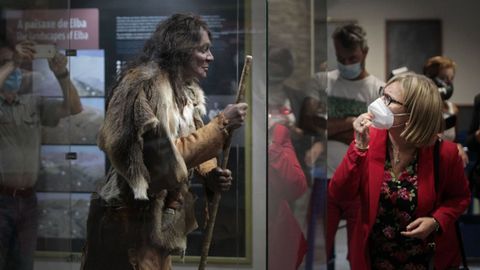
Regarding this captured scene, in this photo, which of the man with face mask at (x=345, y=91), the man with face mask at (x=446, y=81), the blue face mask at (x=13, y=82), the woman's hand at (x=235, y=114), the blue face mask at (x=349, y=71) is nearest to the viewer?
the woman's hand at (x=235, y=114)

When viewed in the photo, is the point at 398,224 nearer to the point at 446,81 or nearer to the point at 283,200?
the point at 283,200

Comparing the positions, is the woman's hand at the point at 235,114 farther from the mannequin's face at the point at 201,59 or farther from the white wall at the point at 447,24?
the white wall at the point at 447,24

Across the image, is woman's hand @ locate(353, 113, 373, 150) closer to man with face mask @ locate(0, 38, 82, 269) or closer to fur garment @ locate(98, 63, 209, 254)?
fur garment @ locate(98, 63, 209, 254)

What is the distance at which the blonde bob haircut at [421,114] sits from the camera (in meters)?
2.75

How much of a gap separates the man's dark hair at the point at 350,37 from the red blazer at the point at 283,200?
1265mm

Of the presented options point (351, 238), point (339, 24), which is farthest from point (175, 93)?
point (339, 24)

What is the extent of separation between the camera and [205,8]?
214 cm

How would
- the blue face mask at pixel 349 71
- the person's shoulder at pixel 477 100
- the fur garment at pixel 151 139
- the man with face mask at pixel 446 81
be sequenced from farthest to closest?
the person's shoulder at pixel 477 100 < the man with face mask at pixel 446 81 < the blue face mask at pixel 349 71 < the fur garment at pixel 151 139

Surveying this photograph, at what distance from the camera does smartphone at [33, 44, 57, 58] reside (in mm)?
2246

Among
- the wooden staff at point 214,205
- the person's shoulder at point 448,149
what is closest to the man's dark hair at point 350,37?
the person's shoulder at point 448,149

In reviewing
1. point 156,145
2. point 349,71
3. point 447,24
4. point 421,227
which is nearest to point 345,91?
point 349,71

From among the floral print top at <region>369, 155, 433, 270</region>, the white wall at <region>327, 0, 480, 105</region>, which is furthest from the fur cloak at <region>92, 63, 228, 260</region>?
the white wall at <region>327, 0, 480, 105</region>

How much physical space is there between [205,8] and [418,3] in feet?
10.2

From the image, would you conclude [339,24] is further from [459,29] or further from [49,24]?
[49,24]
